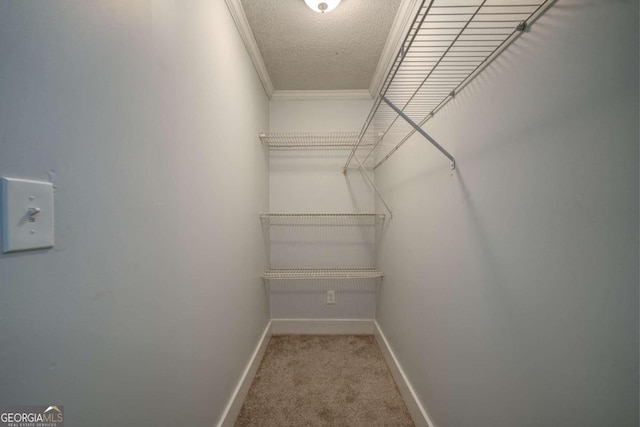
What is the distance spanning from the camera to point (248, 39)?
1.42 metres

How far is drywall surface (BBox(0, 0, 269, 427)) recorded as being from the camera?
370mm

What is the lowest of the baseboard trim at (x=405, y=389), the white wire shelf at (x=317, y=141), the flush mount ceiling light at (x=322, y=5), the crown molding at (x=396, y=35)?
the baseboard trim at (x=405, y=389)

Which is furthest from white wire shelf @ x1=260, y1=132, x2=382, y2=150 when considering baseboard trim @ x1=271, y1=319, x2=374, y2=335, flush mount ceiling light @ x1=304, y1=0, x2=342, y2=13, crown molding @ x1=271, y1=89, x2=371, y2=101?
baseboard trim @ x1=271, y1=319, x2=374, y2=335

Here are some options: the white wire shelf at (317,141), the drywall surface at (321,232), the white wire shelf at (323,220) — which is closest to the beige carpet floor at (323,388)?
the drywall surface at (321,232)

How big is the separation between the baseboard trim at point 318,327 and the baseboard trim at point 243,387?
0.26 m

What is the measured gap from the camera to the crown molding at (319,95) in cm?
208

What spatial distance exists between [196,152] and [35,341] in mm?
685

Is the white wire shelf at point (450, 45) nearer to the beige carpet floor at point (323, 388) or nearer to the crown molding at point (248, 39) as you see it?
the crown molding at point (248, 39)

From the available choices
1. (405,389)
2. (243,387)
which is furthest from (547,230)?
(243,387)

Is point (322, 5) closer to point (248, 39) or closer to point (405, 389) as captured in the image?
point (248, 39)

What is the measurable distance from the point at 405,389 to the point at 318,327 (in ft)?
3.14

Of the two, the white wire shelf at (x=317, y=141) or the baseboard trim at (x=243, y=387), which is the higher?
the white wire shelf at (x=317, y=141)

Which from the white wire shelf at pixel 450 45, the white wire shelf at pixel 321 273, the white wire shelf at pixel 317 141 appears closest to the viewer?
the white wire shelf at pixel 450 45

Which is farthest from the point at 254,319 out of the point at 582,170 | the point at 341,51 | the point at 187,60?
the point at 341,51
